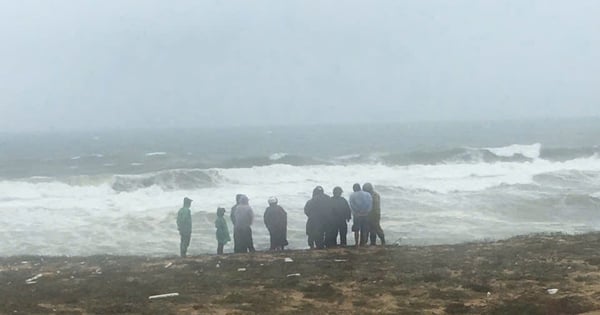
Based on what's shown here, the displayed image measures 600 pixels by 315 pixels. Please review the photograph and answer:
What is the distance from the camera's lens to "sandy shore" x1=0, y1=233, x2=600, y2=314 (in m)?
7.93

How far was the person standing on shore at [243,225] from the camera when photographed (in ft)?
39.5

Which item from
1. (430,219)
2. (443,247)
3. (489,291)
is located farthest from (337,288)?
(430,219)

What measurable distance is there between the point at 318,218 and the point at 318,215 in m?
0.10

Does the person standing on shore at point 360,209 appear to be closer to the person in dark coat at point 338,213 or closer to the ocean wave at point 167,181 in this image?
the person in dark coat at point 338,213

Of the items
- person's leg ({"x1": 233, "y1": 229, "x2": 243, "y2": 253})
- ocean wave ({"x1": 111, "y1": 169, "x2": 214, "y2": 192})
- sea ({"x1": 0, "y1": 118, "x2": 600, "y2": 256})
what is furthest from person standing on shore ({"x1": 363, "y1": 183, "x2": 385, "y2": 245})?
ocean wave ({"x1": 111, "y1": 169, "x2": 214, "y2": 192})

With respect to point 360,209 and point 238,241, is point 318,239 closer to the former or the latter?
point 360,209

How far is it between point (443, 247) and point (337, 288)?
3.98 meters

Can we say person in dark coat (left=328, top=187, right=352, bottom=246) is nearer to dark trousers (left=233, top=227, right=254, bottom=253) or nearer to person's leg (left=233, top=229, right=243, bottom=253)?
dark trousers (left=233, top=227, right=254, bottom=253)

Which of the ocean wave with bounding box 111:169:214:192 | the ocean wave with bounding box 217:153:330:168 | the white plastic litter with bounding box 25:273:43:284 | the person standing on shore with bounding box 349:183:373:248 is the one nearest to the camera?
the white plastic litter with bounding box 25:273:43:284

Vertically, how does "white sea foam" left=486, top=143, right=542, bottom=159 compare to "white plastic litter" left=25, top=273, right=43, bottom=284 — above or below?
above

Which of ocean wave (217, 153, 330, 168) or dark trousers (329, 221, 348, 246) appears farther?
ocean wave (217, 153, 330, 168)

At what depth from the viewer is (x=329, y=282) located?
9.25 m

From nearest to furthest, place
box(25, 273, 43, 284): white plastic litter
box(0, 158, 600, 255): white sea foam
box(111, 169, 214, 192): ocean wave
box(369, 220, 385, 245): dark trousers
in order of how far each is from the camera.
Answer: box(25, 273, 43, 284): white plastic litter → box(369, 220, 385, 245): dark trousers → box(0, 158, 600, 255): white sea foam → box(111, 169, 214, 192): ocean wave

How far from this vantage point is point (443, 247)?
480 inches
